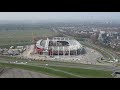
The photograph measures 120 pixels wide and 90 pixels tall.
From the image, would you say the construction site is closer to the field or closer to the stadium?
the stadium

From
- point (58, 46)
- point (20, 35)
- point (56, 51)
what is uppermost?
point (20, 35)

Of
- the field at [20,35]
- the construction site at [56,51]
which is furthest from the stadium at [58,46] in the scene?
the field at [20,35]

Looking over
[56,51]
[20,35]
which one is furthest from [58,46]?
[20,35]

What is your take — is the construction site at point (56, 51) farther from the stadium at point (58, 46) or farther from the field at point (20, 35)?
the field at point (20, 35)

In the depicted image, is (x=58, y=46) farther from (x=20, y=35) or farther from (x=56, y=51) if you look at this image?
(x=20, y=35)

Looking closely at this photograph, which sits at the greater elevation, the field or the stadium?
the field

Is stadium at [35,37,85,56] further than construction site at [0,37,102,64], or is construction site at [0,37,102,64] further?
stadium at [35,37,85,56]

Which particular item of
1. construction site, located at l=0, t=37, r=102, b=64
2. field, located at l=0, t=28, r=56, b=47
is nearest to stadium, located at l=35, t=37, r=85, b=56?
construction site, located at l=0, t=37, r=102, b=64

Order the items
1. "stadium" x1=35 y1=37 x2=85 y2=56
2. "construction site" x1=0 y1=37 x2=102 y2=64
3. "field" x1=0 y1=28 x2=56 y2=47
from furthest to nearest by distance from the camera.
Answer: "stadium" x1=35 y1=37 x2=85 y2=56 < "construction site" x1=0 y1=37 x2=102 y2=64 < "field" x1=0 y1=28 x2=56 y2=47
